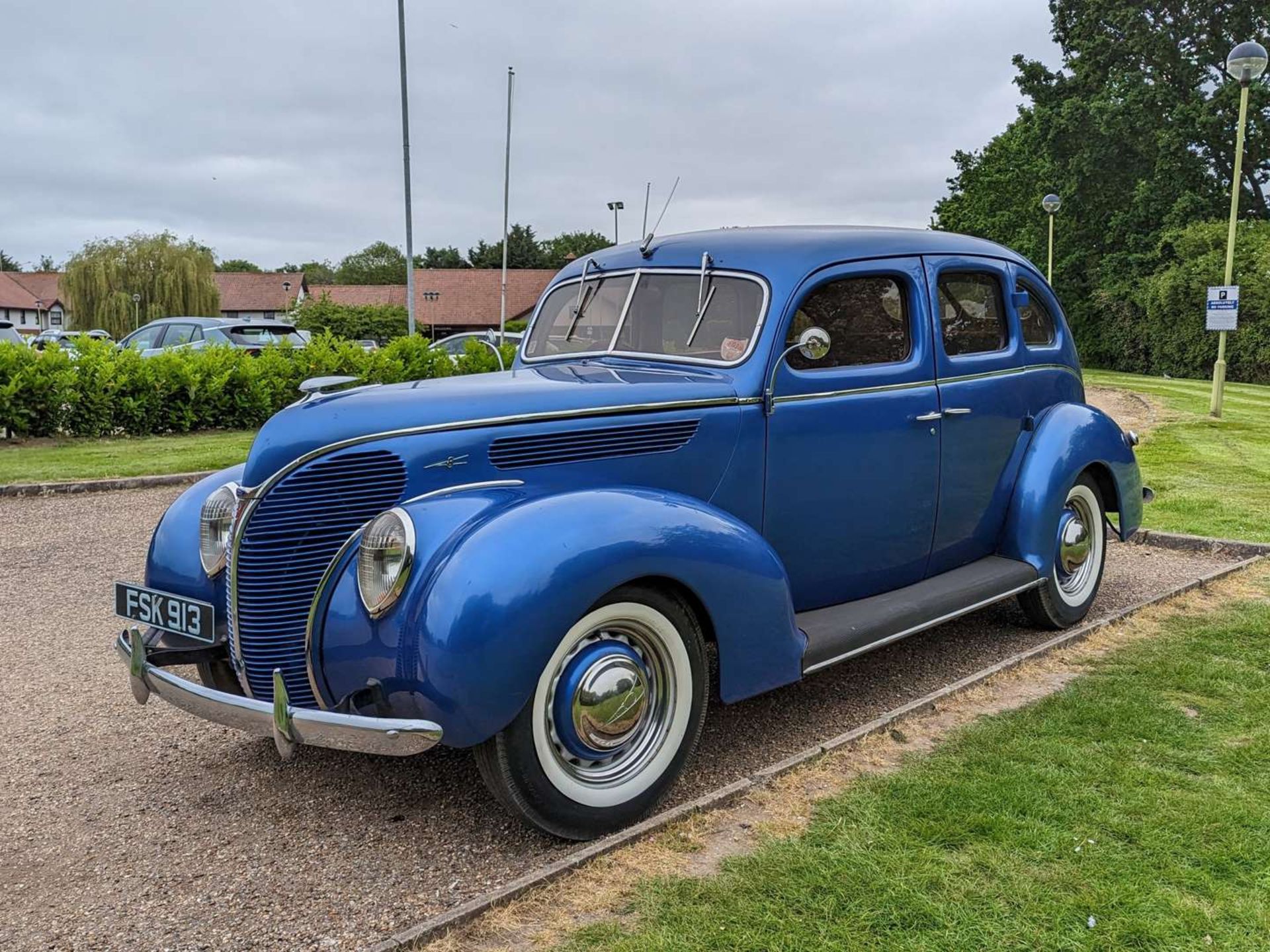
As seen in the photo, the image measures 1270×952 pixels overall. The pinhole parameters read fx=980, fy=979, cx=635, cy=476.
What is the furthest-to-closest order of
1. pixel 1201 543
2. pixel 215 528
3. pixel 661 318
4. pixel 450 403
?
pixel 1201 543 < pixel 661 318 < pixel 215 528 < pixel 450 403

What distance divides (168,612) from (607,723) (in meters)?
1.56

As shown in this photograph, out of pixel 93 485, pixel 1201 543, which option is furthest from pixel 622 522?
pixel 93 485

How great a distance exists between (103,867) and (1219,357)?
1548 cm

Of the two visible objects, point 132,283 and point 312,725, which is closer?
point 312,725

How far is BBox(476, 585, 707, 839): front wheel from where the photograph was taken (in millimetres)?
2943

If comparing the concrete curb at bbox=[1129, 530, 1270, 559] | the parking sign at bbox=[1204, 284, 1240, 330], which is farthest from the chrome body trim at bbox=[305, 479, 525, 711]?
the parking sign at bbox=[1204, 284, 1240, 330]

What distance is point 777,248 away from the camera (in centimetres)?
414

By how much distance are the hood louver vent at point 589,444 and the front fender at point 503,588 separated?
5.6 inches

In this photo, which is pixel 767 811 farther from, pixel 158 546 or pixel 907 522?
pixel 158 546

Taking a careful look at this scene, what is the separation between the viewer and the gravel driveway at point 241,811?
2734 millimetres

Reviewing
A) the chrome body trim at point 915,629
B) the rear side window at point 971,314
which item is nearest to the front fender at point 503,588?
the chrome body trim at point 915,629

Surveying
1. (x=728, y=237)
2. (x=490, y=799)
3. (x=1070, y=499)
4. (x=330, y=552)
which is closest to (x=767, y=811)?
(x=490, y=799)

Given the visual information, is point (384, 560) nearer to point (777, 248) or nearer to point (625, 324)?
point (625, 324)

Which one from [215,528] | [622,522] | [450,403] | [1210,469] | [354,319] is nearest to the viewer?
[622,522]
